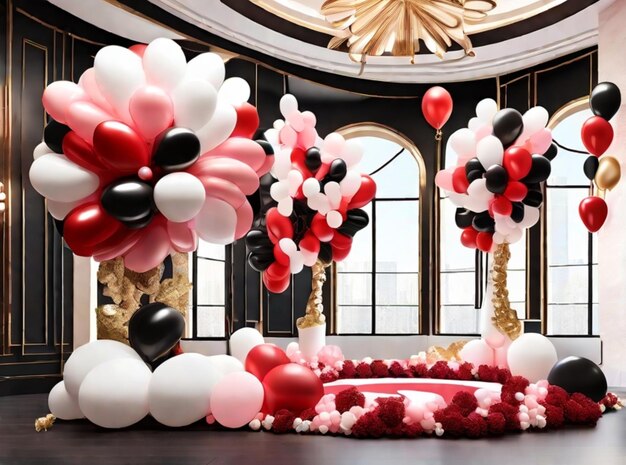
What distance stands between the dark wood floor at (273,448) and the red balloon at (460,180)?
235cm

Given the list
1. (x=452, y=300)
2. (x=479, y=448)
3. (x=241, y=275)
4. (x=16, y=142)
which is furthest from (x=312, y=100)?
(x=479, y=448)

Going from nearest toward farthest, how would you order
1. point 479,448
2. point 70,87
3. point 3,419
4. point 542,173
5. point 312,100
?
point 479,448 < point 70,87 < point 3,419 < point 542,173 < point 312,100

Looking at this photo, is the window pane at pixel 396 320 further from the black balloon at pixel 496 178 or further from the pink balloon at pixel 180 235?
the pink balloon at pixel 180 235

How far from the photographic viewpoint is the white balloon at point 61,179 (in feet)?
11.7

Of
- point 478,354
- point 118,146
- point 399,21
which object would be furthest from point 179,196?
point 399,21

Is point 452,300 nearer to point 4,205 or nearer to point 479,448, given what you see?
point 4,205

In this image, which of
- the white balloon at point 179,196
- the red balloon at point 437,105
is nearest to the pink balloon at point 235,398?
the white balloon at point 179,196

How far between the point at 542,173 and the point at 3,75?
14.2 ft

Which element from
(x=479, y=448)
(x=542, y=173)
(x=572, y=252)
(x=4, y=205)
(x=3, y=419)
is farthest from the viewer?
(x=572, y=252)

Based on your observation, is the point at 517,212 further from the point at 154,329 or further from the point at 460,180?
the point at 154,329

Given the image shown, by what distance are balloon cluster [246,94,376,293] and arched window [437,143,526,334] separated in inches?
150

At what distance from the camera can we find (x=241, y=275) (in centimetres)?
882

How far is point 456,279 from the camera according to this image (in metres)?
9.70

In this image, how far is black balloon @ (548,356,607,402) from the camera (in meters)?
4.48
